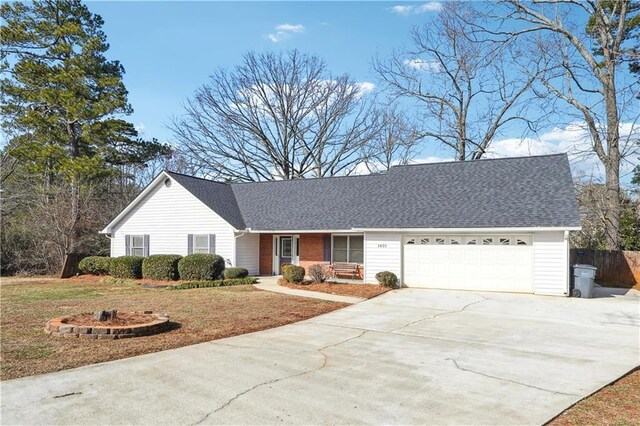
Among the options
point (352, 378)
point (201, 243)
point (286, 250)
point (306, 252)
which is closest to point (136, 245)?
point (201, 243)

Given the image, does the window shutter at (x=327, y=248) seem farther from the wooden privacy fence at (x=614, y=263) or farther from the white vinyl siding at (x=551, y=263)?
the wooden privacy fence at (x=614, y=263)

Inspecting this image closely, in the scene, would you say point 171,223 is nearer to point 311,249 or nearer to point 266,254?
point 266,254

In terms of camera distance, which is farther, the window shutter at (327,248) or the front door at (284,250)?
the front door at (284,250)

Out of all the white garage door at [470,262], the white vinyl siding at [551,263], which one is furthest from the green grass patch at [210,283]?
the white vinyl siding at [551,263]

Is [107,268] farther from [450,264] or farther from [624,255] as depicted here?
[624,255]

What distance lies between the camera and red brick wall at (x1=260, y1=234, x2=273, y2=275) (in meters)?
22.9

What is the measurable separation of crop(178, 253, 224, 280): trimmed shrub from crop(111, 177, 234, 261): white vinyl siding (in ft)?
4.55

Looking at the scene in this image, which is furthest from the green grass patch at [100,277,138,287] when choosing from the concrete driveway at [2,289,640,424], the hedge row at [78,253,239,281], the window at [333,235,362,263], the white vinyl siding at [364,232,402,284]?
the concrete driveway at [2,289,640,424]

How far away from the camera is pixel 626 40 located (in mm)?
22578

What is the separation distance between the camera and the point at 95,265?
2280 cm

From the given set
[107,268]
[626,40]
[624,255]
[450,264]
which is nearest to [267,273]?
[107,268]

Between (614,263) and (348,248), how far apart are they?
1225 cm

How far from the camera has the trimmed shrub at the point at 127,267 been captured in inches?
851

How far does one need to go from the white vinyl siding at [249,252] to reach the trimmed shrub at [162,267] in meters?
2.86
